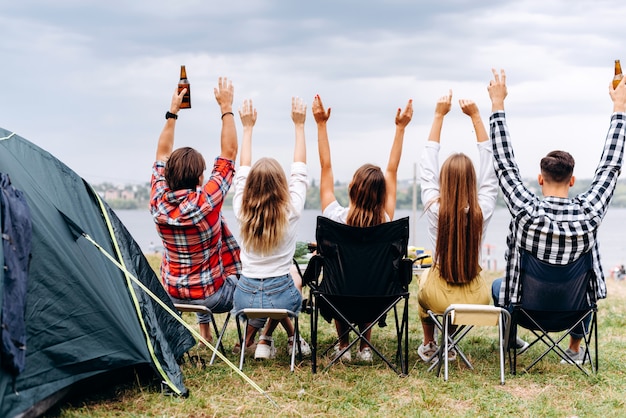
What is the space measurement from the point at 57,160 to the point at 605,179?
3.58 meters

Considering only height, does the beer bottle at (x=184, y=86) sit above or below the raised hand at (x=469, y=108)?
above

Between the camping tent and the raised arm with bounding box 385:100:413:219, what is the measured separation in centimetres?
183

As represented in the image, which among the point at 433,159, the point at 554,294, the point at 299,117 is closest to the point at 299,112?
the point at 299,117

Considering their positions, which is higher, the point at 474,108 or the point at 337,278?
the point at 474,108

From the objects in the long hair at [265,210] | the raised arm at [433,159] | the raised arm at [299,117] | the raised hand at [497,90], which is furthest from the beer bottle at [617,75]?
the long hair at [265,210]

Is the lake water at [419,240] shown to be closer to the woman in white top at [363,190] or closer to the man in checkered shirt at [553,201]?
the woman in white top at [363,190]

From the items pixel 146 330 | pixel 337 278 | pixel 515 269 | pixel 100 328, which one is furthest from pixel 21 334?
pixel 515 269

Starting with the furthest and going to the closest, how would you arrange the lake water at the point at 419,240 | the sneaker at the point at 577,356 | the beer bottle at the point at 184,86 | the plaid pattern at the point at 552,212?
the lake water at the point at 419,240 < the beer bottle at the point at 184,86 < the sneaker at the point at 577,356 < the plaid pattern at the point at 552,212

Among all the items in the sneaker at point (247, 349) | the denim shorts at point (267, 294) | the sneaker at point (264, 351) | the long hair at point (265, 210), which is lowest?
the sneaker at point (247, 349)

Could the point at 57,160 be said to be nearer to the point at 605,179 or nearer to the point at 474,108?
the point at 474,108

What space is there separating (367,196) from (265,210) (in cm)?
71

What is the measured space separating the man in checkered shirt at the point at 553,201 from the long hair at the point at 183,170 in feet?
6.75

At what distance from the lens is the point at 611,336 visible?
6625mm

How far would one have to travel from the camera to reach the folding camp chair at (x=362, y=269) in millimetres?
4840
